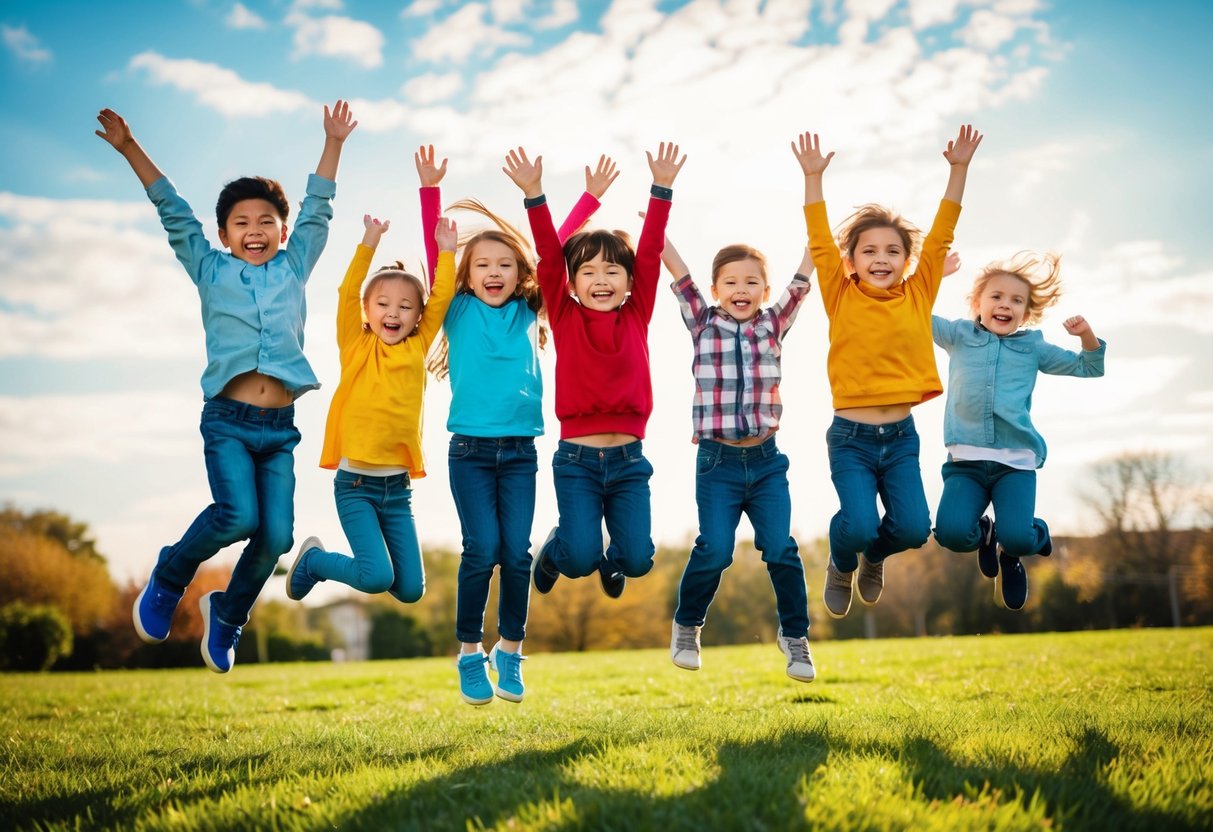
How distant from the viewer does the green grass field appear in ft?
13.6

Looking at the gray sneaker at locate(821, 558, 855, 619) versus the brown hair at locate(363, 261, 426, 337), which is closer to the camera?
the brown hair at locate(363, 261, 426, 337)

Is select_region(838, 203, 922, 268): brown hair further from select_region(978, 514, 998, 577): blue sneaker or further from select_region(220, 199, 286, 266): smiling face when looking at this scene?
select_region(220, 199, 286, 266): smiling face

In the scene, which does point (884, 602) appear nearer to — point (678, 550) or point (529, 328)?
point (678, 550)

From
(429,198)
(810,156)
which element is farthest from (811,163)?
(429,198)

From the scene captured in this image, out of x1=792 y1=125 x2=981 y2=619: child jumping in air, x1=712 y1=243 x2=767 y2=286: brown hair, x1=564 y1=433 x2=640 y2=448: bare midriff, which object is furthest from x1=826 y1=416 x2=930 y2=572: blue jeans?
x1=564 y1=433 x2=640 y2=448: bare midriff

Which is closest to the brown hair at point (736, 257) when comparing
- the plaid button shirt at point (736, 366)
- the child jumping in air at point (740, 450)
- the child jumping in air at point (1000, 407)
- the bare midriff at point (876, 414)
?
the child jumping in air at point (740, 450)

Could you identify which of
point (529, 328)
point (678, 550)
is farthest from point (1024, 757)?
point (678, 550)

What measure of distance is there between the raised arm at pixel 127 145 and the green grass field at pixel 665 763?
12.2 ft

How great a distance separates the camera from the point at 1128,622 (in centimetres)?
4528

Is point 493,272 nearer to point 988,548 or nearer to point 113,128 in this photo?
point 113,128

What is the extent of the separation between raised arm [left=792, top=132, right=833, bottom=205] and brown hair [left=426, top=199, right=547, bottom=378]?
193 cm

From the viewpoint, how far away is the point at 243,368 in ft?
20.7

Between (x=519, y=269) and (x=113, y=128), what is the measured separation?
2708 millimetres

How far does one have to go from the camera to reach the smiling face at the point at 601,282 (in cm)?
675
